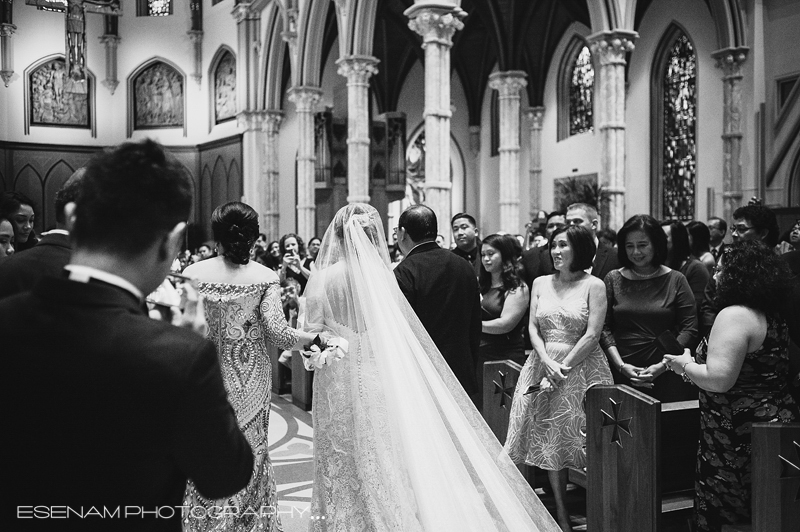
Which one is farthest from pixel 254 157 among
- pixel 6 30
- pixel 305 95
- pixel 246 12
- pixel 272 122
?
pixel 6 30

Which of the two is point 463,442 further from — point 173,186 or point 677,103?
point 677,103

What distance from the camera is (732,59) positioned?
14.7 m

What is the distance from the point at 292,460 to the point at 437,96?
7475mm

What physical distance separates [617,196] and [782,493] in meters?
10.8

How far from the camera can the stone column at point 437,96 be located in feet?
39.1

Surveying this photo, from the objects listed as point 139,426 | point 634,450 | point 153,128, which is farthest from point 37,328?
point 153,128

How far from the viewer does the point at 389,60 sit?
77.0ft

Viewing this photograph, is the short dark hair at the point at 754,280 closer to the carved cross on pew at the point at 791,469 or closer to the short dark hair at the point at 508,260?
the carved cross on pew at the point at 791,469

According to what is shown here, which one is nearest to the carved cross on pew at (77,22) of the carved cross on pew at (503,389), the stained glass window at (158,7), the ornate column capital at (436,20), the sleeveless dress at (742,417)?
the stained glass window at (158,7)

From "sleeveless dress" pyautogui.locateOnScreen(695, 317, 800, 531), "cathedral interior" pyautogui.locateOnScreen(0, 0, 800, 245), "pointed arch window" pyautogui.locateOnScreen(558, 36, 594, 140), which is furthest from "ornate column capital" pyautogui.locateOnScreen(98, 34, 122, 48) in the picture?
"sleeveless dress" pyautogui.locateOnScreen(695, 317, 800, 531)

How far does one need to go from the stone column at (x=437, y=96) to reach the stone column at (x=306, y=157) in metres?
5.95

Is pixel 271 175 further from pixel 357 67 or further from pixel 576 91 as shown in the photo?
pixel 576 91

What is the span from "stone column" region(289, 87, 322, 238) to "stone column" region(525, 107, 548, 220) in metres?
6.57

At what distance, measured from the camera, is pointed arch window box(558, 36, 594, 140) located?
64.4 ft
